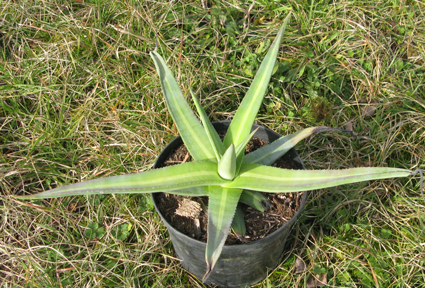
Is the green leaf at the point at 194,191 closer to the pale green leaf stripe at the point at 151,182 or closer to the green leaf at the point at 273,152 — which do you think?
the pale green leaf stripe at the point at 151,182

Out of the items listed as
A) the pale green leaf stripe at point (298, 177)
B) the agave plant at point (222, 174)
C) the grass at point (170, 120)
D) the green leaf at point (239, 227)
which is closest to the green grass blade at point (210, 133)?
the agave plant at point (222, 174)

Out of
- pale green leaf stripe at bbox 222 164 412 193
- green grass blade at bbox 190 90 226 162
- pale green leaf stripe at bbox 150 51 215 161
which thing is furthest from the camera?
pale green leaf stripe at bbox 150 51 215 161

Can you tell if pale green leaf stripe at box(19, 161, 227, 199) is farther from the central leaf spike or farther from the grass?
the grass

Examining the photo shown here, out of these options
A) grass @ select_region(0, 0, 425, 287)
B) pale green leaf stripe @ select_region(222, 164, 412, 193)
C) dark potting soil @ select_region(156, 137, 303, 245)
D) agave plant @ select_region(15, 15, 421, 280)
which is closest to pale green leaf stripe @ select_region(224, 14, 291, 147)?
agave plant @ select_region(15, 15, 421, 280)

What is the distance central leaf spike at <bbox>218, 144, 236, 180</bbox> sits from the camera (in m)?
1.09

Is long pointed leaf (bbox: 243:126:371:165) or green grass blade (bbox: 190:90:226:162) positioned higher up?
green grass blade (bbox: 190:90:226:162)

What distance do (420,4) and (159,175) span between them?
2.35 metres

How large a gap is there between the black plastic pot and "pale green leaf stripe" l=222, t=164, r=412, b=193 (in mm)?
213

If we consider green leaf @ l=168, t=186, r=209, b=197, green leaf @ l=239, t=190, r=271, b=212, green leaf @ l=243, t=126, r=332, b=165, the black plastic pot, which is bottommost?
the black plastic pot

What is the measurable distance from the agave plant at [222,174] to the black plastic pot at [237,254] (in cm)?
12

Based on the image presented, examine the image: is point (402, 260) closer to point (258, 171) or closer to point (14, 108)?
point (258, 171)

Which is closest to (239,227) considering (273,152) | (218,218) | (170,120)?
(218,218)

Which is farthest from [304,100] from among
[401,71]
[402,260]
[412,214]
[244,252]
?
[244,252]

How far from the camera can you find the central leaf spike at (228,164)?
1.09 metres
